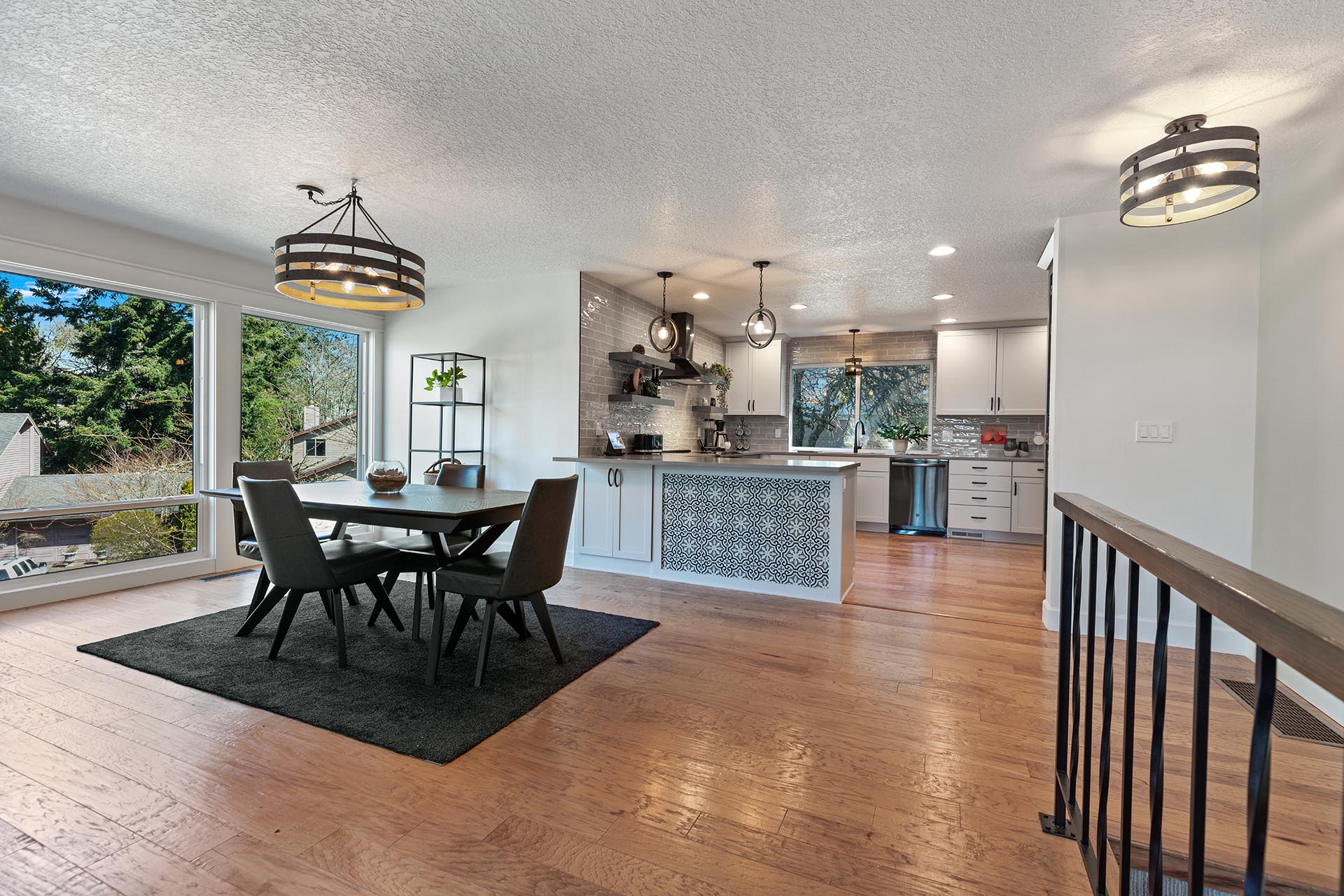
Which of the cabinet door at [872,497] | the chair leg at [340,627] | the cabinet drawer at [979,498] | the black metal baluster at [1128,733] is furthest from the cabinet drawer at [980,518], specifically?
the chair leg at [340,627]

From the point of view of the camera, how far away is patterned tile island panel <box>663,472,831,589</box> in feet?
13.9

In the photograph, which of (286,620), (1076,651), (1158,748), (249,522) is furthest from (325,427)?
(1158,748)

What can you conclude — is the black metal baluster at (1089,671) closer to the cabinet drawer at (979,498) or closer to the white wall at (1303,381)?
the white wall at (1303,381)

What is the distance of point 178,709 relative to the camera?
2441 millimetres

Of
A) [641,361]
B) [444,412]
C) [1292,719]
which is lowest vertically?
[1292,719]

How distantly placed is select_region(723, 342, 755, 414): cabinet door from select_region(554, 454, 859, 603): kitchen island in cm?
351

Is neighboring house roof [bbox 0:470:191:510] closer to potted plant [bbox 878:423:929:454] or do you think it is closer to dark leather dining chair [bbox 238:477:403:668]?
dark leather dining chair [bbox 238:477:403:668]

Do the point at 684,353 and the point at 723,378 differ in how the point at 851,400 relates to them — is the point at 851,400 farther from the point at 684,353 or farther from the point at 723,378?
the point at 684,353

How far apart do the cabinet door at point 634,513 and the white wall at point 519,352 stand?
63 centimetres

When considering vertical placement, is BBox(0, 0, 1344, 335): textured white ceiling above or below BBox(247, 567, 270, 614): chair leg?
above

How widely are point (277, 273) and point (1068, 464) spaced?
4.16 metres

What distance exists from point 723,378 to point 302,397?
429cm

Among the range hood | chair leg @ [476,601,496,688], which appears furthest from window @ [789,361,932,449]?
chair leg @ [476,601,496,688]

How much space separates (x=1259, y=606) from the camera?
0.65 meters
